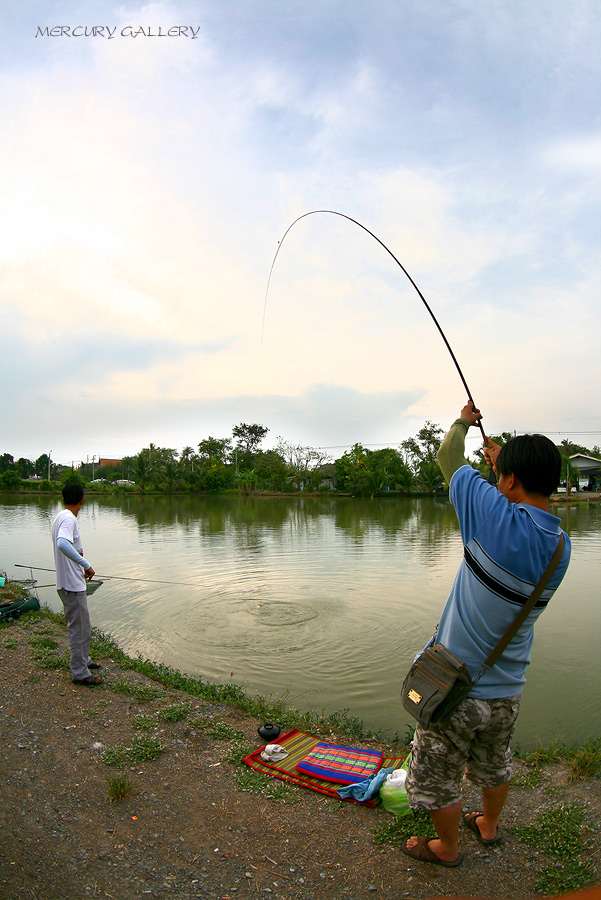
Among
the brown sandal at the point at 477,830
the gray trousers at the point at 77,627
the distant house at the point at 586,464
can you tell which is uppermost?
the distant house at the point at 586,464

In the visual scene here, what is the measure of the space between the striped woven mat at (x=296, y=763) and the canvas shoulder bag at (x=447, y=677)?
1393 mm

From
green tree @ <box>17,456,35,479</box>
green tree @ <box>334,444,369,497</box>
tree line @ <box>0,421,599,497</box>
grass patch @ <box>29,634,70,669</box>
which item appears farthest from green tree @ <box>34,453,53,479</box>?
grass patch @ <box>29,634,70,669</box>

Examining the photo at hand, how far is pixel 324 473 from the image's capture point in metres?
68.1

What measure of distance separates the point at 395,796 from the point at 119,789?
1.63 m

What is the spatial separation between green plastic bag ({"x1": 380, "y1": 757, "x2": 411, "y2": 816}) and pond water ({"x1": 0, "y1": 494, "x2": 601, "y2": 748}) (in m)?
2.03

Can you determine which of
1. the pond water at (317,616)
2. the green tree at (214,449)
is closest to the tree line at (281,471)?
the green tree at (214,449)

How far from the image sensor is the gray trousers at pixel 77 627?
5266 millimetres

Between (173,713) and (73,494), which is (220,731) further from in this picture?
(73,494)

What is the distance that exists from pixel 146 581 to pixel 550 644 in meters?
8.00

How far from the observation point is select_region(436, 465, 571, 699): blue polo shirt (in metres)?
2.27

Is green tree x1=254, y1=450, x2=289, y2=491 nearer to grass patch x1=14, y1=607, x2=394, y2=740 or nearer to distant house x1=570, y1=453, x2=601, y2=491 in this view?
distant house x1=570, y1=453, x2=601, y2=491

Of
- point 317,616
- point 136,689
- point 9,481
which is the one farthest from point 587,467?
point 136,689

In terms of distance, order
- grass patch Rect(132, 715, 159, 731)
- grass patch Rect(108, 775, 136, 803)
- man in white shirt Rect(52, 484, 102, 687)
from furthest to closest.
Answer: man in white shirt Rect(52, 484, 102, 687), grass patch Rect(132, 715, 159, 731), grass patch Rect(108, 775, 136, 803)

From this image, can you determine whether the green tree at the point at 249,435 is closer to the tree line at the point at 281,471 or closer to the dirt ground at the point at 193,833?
the tree line at the point at 281,471
